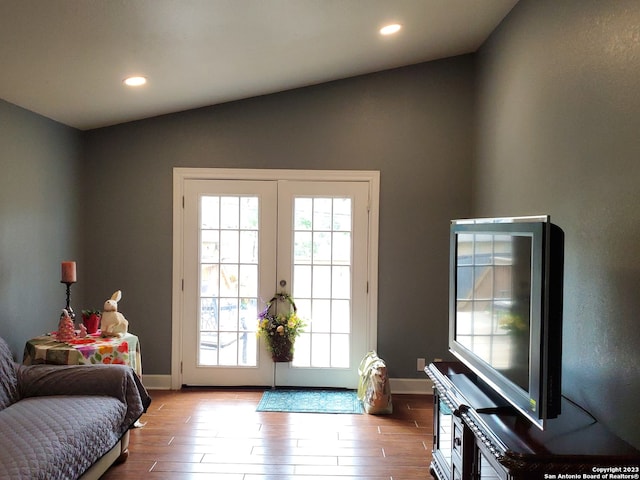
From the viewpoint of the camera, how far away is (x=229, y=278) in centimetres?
454

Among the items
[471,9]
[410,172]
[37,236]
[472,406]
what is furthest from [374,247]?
[37,236]

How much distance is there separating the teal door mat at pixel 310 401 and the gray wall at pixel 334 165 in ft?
1.68

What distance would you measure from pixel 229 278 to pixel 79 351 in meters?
1.50

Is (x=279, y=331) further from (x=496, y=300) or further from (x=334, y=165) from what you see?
(x=496, y=300)

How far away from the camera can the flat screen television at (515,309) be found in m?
1.88

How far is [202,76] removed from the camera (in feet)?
12.0

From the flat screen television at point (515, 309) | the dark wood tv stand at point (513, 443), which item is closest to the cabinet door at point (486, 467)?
the dark wood tv stand at point (513, 443)

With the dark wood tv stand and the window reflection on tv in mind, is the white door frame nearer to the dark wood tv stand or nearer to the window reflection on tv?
the window reflection on tv

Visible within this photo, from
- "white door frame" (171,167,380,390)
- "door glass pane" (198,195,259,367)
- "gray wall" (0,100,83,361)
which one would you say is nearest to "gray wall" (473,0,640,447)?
"white door frame" (171,167,380,390)

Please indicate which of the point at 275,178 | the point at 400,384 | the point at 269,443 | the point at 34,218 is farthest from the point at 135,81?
the point at 400,384

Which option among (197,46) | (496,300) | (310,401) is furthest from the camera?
(310,401)

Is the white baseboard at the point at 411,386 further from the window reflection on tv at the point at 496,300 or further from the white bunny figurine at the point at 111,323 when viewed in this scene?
the white bunny figurine at the point at 111,323

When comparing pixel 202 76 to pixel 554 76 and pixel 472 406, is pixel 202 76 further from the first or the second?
pixel 472 406

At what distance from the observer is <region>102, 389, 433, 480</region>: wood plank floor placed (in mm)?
3033
